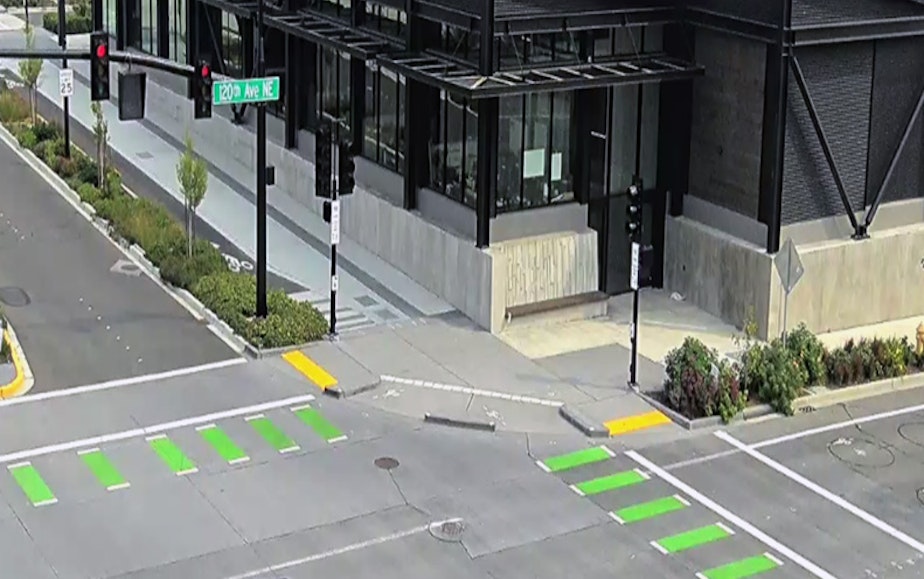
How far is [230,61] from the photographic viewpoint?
41188 millimetres

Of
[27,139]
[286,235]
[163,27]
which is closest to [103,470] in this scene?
[286,235]

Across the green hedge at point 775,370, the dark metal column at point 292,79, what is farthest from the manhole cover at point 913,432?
the dark metal column at point 292,79

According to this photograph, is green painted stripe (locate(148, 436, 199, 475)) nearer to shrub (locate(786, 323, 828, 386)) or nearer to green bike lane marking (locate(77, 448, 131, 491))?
green bike lane marking (locate(77, 448, 131, 491))

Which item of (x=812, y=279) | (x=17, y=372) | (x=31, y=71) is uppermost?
(x=31, y=71)

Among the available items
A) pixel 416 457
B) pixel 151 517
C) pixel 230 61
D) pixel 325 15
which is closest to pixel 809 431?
pixel 416 457

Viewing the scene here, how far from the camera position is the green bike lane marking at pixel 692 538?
21047 mm

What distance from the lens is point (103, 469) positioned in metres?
23.0

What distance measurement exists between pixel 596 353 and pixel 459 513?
7038 mm

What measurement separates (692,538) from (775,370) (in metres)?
5.35

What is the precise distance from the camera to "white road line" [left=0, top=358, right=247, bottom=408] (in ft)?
83.7

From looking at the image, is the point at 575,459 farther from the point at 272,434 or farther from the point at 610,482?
the point at 272,434

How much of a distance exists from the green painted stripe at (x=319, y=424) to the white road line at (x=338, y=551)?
3394 mm

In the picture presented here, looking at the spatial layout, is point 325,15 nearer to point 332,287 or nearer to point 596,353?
point 332,287

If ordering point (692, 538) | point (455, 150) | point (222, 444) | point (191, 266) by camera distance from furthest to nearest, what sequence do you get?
point (191, 266)
point (455, 150)
point (222, 444)
point (692, 538)
